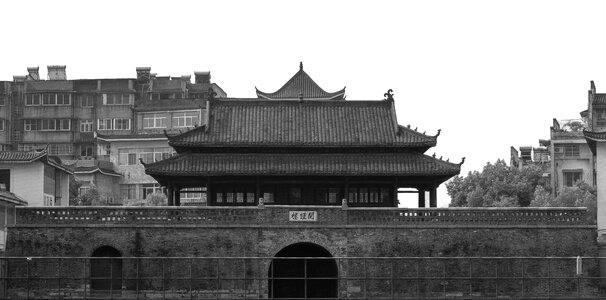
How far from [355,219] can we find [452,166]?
18.7 ft

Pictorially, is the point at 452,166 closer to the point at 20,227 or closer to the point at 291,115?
the point at 291,115

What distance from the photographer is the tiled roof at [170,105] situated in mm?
106750

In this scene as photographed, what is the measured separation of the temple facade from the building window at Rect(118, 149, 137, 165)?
42584 mm

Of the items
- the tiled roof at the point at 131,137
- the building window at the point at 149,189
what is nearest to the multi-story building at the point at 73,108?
the tiled roof at the point at 131,137

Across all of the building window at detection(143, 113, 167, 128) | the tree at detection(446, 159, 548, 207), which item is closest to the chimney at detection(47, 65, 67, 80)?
the building window at detection(143, 113, 167, 128)

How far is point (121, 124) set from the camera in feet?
366

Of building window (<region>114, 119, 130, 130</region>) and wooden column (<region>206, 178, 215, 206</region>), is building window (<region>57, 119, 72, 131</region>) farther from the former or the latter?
wooden column (<region>206, 178, 215, 206</region>)

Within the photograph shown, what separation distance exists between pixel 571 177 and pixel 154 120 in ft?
117

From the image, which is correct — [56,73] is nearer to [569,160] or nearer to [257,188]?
[569,160]

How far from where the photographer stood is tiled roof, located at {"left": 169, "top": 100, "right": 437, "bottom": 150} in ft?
197

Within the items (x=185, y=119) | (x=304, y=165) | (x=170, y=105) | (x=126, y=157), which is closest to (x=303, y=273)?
(x=304, y=165)

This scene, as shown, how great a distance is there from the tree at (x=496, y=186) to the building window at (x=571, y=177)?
173 centimetres

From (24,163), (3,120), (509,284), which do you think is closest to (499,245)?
(509,284)

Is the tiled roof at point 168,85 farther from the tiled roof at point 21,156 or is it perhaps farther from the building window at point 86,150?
the tiled roof at point 21,156
